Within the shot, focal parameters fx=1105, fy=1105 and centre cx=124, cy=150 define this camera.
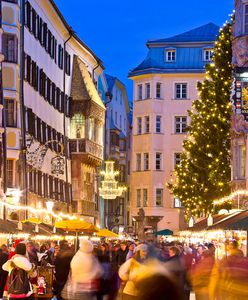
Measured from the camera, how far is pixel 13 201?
1983 inches

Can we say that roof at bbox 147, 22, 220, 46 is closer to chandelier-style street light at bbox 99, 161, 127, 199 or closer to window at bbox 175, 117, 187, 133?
window at bbox 175, 117, 187, 133

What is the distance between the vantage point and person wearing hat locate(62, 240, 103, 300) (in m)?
18.6

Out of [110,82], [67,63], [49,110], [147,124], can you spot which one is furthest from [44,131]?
[110,82]

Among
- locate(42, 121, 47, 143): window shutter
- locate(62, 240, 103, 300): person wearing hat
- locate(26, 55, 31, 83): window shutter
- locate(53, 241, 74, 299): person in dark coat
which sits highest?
locate(26, 55, 31, 83): window shutter

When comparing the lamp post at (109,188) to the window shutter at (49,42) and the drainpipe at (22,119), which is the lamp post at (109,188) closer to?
the window shutter at (49,42)

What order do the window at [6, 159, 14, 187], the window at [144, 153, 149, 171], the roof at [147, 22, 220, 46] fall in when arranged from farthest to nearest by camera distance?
the roof at [147, 22, 220, 46] → the window at [144, 153, 149, 171] → the window at [6, 159, 14, 187]

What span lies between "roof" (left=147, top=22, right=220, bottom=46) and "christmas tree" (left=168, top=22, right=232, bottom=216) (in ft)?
122

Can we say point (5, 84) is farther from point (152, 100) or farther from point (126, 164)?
point (126, 164)

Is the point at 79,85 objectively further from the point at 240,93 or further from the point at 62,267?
the point at 62,267

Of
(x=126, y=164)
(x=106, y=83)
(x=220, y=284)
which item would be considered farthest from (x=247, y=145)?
(x=126, y=164)

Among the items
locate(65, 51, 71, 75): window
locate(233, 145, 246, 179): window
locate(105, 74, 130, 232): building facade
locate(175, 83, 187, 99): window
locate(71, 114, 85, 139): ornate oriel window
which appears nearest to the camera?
locate(233, 145, 246, 179): window

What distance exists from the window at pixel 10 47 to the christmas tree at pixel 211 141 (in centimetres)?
999

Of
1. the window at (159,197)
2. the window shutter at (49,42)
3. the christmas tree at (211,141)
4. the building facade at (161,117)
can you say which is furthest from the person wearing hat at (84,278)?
the window at (159,197)

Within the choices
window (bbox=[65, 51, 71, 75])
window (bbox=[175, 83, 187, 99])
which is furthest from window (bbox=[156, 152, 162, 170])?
window (bbox=[65, 51, 71, 75])
